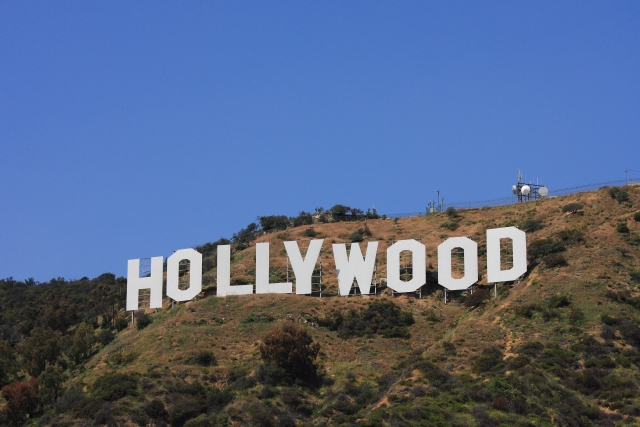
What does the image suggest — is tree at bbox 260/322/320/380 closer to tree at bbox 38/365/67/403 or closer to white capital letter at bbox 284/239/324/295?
white capital letter at bbox 284/239/324/295

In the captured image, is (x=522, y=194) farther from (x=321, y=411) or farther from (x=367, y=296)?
(x=321, y=411)

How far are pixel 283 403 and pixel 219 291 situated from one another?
19582 mm

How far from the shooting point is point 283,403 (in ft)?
201

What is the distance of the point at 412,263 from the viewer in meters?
77.4

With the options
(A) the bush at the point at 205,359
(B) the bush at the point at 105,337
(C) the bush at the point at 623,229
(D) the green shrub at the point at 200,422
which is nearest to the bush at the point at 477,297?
(C) the bush at the point at 623,229

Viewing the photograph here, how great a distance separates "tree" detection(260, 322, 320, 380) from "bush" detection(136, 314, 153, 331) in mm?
15646

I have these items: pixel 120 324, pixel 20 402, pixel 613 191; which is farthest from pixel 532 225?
pixel 20 402

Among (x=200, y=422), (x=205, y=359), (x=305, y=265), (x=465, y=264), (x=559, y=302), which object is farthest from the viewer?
(x=305, y=265)

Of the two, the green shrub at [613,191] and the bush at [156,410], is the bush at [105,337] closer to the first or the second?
the bush at [156,410]

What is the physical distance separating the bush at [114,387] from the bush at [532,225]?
36.9 metres

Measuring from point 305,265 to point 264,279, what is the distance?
3.41 meters

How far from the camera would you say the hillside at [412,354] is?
2253 inches

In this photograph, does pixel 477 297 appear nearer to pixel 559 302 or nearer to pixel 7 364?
pixel 559 302

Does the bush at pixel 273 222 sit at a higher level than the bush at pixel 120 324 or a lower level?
higher
